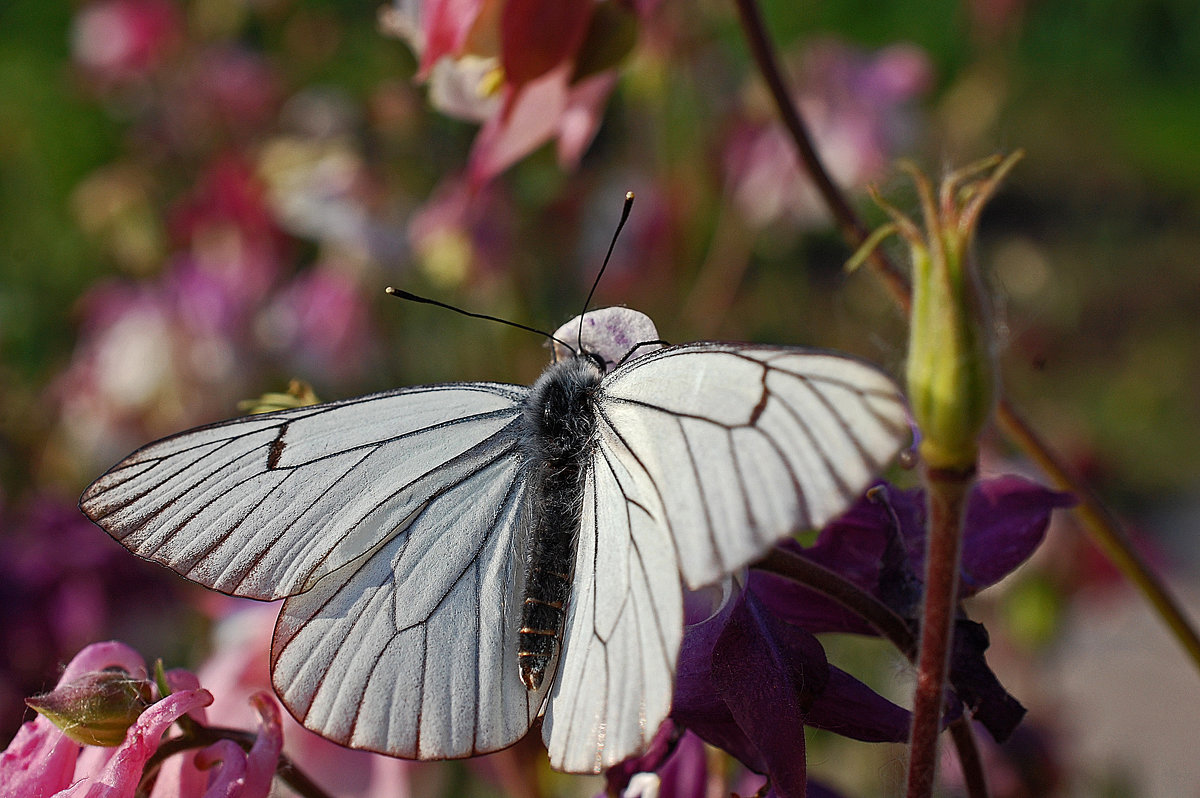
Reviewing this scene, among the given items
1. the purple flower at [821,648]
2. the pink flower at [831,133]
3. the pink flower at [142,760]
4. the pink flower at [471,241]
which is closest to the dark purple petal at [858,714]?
the purple flower at [821,648]

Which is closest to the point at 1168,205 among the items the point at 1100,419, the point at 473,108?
the point at 1100,419

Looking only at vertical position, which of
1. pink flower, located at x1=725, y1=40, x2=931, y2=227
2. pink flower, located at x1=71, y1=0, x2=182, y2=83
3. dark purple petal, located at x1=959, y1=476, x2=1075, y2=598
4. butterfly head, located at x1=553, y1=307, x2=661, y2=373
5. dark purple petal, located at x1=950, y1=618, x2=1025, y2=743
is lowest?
dark purple petal, located at x1=950, y1=618, x2=1025, y2=743

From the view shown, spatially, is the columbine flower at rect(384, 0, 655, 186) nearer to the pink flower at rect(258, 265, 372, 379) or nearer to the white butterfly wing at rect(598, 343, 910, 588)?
the white butterfly wing at rect(598, 343, 910, 588)

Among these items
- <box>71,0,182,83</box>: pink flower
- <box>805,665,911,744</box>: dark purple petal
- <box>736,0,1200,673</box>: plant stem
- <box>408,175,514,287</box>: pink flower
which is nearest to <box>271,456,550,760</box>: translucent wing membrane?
<box>805,665,911,744</box>: dark purple petal

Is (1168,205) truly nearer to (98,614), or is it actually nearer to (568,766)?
(98,614)

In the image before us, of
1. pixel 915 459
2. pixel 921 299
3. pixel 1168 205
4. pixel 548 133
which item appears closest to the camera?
pixel 921 299

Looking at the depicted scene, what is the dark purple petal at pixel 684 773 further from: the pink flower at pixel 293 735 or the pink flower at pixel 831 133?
the pink flower at pixel 831 133

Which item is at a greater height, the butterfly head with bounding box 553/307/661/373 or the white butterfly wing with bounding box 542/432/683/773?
the butterfly head with bounding box 553/307/661/373
